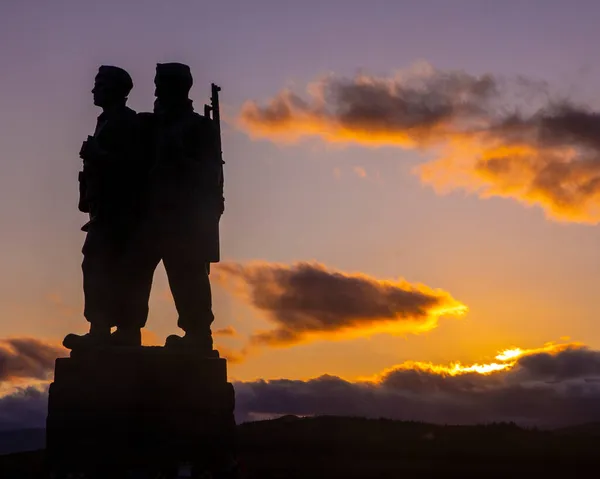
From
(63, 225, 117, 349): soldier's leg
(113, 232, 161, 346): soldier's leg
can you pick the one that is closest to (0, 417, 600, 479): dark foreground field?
(113, 232, 161, 346): soldier's leg

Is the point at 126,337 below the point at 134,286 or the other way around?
below

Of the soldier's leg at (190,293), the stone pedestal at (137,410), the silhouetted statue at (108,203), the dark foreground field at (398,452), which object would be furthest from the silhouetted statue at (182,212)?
the dark foreground field at (398,452)

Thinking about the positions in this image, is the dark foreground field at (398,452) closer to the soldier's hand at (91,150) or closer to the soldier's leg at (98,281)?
the soldier's leg at (98,281)

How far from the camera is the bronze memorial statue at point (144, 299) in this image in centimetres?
1189

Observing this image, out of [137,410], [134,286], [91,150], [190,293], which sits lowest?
[137,410]

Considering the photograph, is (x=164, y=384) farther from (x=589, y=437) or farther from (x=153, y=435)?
(x=589, y=437)

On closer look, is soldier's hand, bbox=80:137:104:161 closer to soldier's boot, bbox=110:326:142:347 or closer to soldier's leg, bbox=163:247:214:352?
soldier's leg, bbox=163:247:214:352

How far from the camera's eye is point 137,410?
12016 mm

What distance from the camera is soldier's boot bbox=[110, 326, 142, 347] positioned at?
1265 cm

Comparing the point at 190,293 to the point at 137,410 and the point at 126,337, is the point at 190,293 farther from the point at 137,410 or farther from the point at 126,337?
the point at 137,410

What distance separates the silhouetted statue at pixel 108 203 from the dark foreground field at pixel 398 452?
4.25 meters

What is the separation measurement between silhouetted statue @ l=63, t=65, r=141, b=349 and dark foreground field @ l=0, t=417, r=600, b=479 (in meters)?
4.25

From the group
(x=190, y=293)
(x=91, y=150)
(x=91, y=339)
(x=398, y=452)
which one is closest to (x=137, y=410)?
(x=91, y=339)

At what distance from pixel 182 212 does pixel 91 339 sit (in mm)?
2037
